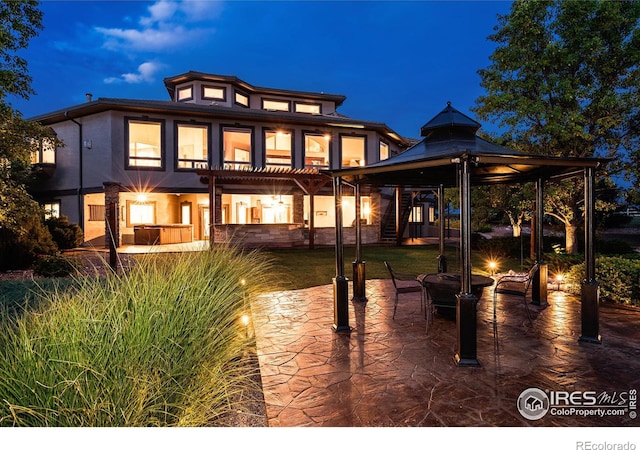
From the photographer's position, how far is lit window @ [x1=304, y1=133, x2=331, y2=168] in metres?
21.0

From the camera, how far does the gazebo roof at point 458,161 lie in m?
4.51

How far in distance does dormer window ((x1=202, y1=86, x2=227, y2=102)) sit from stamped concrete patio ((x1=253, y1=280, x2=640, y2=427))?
18.4m

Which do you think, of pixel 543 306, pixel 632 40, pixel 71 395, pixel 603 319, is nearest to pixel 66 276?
pixel 71 395

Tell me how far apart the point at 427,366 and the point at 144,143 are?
20366mm

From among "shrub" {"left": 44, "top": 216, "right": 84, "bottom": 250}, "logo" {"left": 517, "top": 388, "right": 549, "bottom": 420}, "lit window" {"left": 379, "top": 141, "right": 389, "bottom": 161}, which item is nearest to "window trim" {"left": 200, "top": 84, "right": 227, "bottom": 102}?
"lit window" {"left": 379, "top": 141, "right": 389, "bottom": 161}

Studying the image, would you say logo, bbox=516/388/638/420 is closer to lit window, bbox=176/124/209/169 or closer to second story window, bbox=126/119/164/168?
lit window, bbox=176/124/209/169

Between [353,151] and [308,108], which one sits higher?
[308,108]

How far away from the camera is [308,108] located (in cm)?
2430

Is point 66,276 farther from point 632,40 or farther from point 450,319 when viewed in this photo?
point 632,40

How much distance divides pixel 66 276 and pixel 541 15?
601 inches

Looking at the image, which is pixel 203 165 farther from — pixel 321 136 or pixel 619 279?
pixel 619 279

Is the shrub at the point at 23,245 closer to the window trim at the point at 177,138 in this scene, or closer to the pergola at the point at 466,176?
the window trim at the point at 177,138

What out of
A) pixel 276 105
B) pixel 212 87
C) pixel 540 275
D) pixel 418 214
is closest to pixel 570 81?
pixel 540 275

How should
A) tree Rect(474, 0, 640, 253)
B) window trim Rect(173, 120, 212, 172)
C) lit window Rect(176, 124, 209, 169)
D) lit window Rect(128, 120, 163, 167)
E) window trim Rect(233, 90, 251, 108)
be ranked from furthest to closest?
A: 1. window trim Rect(233, 90, 251, 108)
2. lit window Rect(176, 124, 209, 169)
3. window trim Rect(173, 120, 212, 172)
4. lit window Rect(128, 120, 163, 167)
5. tree Rect(474, 0, 640, 253)
